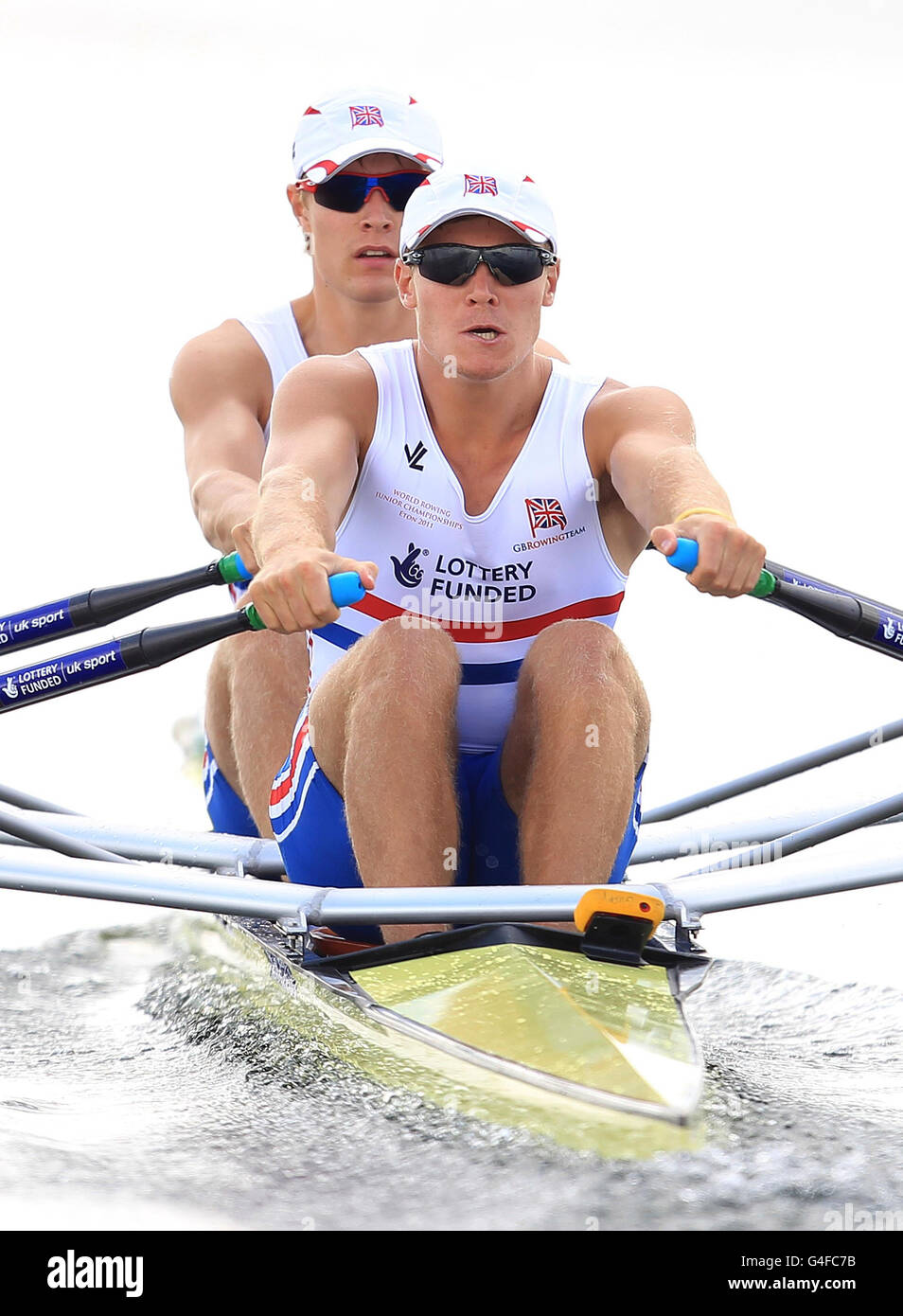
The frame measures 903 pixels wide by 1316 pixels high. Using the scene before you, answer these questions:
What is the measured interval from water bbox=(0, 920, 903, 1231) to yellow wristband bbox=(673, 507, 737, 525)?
0.69 m

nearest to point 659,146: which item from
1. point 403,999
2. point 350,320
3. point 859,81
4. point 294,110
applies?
point 859,81

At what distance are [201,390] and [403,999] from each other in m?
1.59

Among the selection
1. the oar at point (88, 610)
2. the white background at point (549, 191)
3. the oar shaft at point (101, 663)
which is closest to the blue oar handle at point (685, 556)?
the oar shaft at point (101, 663)

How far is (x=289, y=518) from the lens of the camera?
6.51 feet

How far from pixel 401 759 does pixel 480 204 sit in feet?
2.52

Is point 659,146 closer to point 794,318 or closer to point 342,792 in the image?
point 794,318

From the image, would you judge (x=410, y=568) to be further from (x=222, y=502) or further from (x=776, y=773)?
(x=776, y=773)

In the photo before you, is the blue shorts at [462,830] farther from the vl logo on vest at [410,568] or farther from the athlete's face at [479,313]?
the athlete's face at [479,313]

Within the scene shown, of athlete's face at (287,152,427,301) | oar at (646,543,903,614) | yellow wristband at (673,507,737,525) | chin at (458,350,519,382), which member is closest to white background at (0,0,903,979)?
athlete's face at (287,152,427,301)

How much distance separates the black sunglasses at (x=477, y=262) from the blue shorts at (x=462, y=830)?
669mm

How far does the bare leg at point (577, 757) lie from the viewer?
78.3 inches

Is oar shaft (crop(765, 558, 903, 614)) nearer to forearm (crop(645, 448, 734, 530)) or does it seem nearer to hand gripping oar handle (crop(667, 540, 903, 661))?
hand gripping oar handle (crop(667, 540, 903, 661))

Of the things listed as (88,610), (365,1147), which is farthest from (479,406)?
(365,1147)

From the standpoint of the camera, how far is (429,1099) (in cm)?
174
